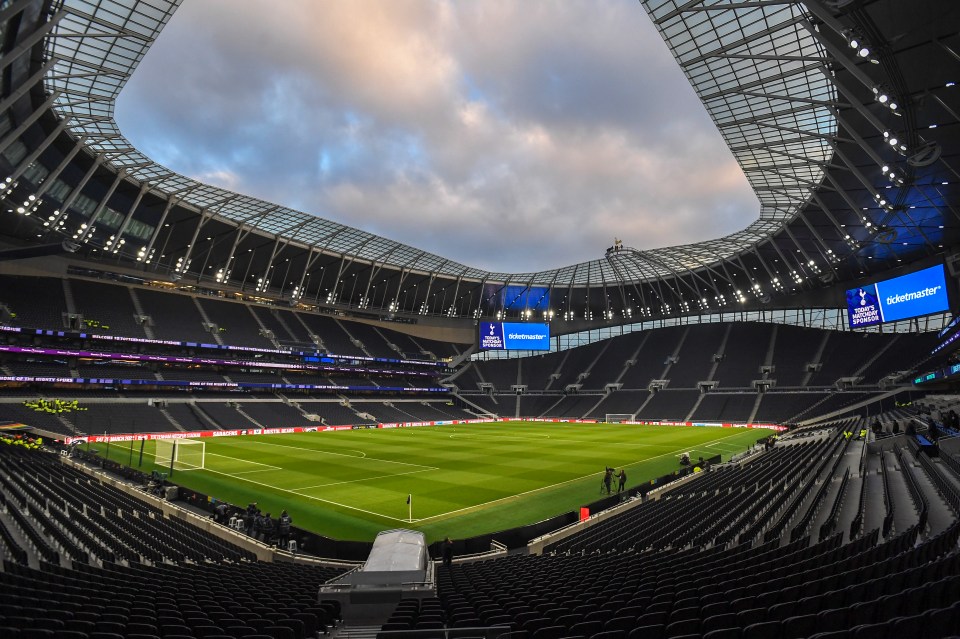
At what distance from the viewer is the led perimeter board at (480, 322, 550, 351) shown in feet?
274

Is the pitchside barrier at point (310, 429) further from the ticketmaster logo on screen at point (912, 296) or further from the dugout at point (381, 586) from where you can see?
the dugout at point (381, 586)

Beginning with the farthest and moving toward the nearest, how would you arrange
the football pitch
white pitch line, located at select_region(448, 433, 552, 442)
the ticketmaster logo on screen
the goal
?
white pitch line, located at select_region(448, 433, 552, 442), the ticketmaster logo on screen, the goal, the football pitch

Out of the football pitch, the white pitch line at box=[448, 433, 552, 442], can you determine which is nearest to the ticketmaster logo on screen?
the football pitch

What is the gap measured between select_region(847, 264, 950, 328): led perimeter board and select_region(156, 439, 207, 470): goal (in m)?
59.4

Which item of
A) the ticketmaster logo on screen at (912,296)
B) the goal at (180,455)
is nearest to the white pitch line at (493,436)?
the goal at (180,455)

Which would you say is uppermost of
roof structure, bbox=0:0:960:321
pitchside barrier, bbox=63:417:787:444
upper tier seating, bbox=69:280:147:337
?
roof structure, bbox=0:0:960:321

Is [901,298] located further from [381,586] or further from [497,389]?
[497,389]

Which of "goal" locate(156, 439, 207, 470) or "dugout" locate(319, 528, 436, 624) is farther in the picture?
"goal" locate(156, 439, 207, 470)

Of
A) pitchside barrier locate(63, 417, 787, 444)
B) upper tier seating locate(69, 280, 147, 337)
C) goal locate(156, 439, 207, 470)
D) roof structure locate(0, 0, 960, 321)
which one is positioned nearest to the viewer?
roof structure locate(0, 0, 960, 321)

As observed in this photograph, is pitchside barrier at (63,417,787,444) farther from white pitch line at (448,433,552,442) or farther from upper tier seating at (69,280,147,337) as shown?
upper tier seating at (69,280,147,337)

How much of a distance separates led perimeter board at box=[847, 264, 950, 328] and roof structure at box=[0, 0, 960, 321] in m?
4.20

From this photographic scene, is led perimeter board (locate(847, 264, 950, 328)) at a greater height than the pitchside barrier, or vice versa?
led perimeter board (locate(847, 264, 950, 328))

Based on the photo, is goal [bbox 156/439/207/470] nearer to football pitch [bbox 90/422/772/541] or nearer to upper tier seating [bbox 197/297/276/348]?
football pitch [bbox 90/422/772/541]

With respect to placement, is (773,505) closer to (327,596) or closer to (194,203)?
(327,596)
